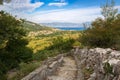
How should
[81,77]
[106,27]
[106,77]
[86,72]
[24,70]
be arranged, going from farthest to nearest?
[106,27] < [24,70] < [86,72] < [81,77] < [106,77]

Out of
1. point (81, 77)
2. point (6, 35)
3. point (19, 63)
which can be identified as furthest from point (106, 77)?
point (19, 63)

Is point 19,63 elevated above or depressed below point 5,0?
below

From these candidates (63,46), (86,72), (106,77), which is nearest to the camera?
A: (106,77)

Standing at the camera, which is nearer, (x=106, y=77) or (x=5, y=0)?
(x=106, y=77)

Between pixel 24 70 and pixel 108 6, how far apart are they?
14937mm

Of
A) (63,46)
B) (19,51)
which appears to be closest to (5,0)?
(19,51)

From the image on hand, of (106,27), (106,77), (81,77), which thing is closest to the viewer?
(106,77)

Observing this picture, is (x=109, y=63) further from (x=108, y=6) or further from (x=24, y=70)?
(x=108, y=6)

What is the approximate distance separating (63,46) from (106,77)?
26492 mm

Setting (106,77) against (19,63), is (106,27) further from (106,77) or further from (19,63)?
(106,77)

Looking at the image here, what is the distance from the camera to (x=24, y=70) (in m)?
20.3

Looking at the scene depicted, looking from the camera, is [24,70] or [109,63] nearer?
[109,63]

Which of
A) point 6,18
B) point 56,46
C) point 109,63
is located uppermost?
point 6,18

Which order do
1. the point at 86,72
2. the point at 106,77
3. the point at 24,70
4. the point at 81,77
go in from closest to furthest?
the point at 106,77 < the point at 81,77 < the point at 86,72 < the point at 24,70
